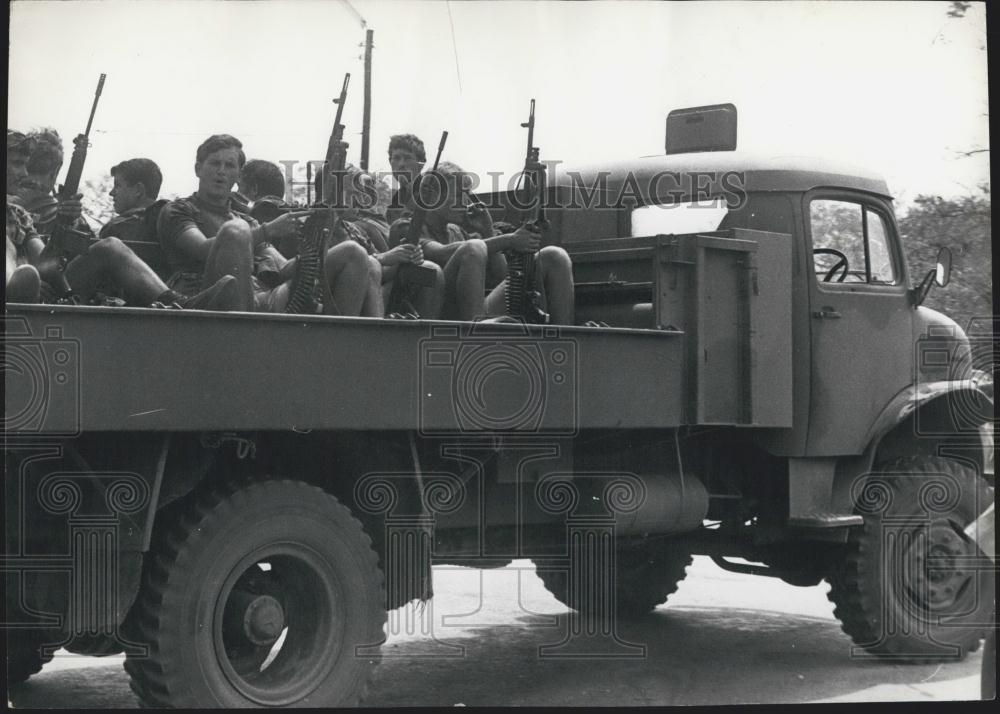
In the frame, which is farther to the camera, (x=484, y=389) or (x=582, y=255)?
(x=582, y=255)

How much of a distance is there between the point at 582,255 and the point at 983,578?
9.35 ft

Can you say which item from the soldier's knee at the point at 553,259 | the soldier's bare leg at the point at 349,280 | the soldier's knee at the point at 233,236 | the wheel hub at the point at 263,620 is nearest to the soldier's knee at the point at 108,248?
the soldier's knee at the point at 233,236

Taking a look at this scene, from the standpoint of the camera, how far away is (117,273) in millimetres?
4852

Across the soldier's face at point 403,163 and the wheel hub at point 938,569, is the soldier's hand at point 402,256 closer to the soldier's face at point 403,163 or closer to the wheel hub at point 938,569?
the soldier's face at point 403,163

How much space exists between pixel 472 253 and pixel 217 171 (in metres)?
1.22

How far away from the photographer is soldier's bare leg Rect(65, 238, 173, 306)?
484cm

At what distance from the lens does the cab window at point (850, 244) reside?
6.89 metres

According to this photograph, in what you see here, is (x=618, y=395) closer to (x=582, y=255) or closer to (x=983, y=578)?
(x=582, y=255)

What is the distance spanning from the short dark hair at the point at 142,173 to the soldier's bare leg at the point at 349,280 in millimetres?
948

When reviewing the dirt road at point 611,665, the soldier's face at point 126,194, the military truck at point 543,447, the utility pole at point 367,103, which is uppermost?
the utility pole at point 367,103

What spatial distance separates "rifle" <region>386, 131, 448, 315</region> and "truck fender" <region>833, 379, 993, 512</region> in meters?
2.56

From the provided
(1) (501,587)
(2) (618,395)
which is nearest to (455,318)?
(2) (618,395)

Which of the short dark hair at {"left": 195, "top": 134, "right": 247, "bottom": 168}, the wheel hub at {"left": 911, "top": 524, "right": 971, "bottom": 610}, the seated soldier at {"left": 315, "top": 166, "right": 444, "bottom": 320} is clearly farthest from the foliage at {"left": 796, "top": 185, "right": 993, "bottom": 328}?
the short dark hair at {"left": 195, "top": 134, "right": 247, "bottom": 168}

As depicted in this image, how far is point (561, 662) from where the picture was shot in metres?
6.91
